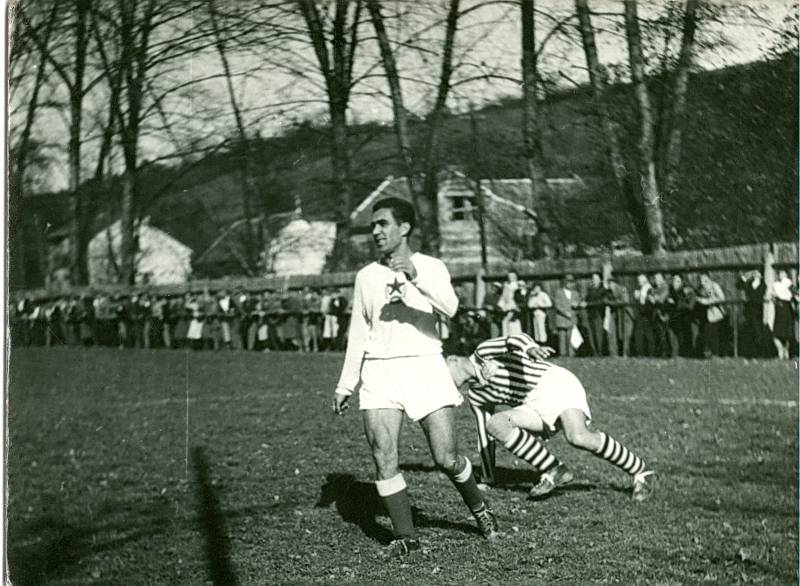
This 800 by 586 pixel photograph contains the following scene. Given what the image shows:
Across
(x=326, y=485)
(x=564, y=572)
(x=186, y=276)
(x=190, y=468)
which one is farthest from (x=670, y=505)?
(x=186, y=276)

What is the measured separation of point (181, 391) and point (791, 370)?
3.29 meters

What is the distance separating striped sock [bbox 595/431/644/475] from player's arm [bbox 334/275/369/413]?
128 centimetres

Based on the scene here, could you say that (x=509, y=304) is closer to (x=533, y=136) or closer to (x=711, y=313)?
(x=533, y=136)

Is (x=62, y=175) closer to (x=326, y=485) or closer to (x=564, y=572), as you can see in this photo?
(x=326, y=485)

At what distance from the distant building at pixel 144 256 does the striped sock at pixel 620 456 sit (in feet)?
8.28

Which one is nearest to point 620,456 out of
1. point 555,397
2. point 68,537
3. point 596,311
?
point 555,397

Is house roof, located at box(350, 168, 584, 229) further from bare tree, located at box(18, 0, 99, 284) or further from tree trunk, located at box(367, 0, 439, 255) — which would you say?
bare tree, located at box(18, 0, 99, 284)

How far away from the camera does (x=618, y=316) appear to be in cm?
523

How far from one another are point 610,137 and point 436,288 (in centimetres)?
155

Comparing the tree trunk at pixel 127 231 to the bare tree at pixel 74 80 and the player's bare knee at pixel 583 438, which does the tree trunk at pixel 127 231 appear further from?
the player's bare knee at pixel 583 438

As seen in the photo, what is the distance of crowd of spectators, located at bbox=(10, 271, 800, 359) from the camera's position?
192 inches

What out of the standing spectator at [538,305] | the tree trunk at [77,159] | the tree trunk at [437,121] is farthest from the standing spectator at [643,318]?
the tree trunk at [77,159]

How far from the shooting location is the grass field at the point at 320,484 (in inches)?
156

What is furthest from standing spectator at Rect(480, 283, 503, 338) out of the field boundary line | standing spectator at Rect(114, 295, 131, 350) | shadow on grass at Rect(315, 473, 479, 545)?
standing spectator at Rect(114, 295, 131, 350)
